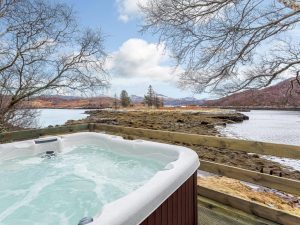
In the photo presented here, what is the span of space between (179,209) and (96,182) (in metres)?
0.89

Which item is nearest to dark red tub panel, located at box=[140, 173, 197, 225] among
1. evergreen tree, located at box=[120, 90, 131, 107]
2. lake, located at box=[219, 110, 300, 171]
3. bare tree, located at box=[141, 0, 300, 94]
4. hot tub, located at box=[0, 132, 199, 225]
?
hot tub, located at box=[0, 132, 199, 225]

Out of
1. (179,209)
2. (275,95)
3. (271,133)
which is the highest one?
(275,95)

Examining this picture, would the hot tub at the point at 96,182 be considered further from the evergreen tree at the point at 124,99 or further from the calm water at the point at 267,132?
the evergreen tree at the point at 124,99

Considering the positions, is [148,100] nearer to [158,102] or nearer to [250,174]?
[158,102]

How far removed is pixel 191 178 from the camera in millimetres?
1985

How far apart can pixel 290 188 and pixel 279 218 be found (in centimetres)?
26

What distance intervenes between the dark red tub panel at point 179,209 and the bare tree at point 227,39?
3565 millimetres

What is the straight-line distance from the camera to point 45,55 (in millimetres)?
5367

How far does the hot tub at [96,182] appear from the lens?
139 cm

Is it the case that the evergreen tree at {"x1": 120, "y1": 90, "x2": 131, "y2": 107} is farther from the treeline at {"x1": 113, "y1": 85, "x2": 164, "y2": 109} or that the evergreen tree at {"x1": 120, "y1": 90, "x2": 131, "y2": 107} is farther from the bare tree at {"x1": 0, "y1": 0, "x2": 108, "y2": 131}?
the bare tree at {"x1": 0, "y1": 0, "x2": 108, "y2": 131}

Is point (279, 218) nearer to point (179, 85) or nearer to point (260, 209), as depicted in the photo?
point (260, 209)

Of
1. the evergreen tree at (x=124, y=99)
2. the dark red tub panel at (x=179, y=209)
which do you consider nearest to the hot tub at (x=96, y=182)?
the dark red tub panel at (x=179, y=209)

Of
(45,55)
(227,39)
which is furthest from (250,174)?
(45,55)

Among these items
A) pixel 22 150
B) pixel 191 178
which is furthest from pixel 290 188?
pixel 22 150
